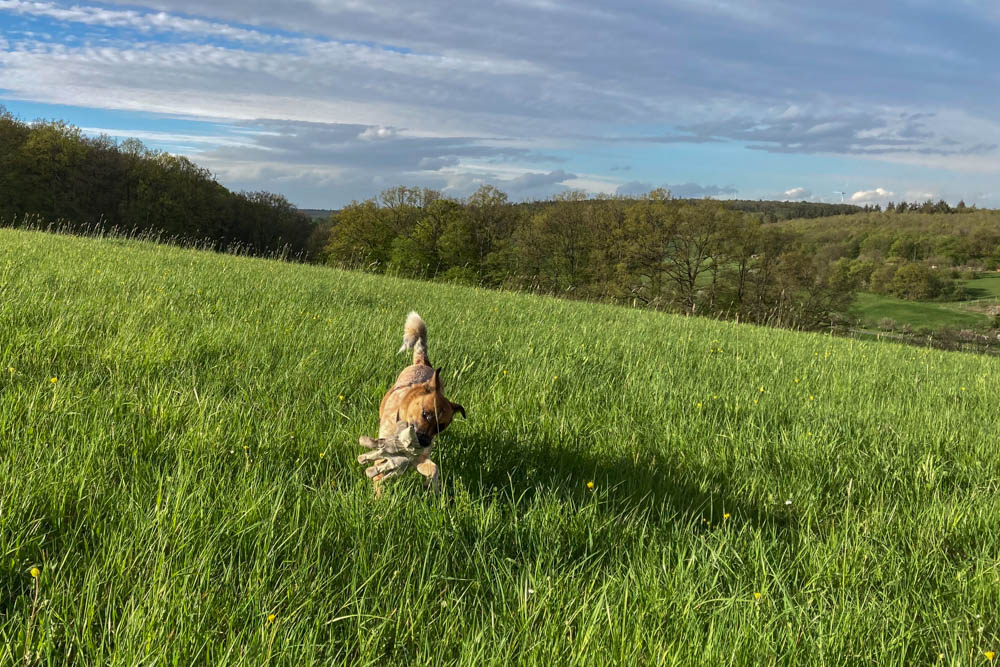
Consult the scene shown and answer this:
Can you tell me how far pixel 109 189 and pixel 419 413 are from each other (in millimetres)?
67244

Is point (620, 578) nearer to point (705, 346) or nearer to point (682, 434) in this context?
point (682, 434)

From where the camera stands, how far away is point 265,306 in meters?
6.95

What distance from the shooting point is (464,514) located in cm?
262

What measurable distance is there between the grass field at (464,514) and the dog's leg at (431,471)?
7 centimetres

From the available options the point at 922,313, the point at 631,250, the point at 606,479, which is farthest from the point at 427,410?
the point at 922,313

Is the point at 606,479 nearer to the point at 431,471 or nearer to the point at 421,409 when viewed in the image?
the point at 431,471

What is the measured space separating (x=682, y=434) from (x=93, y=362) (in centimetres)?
414

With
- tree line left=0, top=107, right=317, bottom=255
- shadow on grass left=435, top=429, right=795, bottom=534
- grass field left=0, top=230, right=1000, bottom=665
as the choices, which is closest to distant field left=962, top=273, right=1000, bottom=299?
tree line left=0, top=107, right=317, bottom=255

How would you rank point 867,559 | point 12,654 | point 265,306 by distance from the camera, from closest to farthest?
point 12,654 → point 867,559 → point 265,306

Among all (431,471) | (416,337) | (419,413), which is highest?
(416,337)

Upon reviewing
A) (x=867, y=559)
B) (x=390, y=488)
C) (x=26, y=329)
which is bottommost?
(x=867, y=559)

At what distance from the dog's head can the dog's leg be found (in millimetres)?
101

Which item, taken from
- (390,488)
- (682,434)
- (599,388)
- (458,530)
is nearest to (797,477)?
(682,434)

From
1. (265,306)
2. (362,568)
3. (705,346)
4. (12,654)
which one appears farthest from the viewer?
(705,346)
